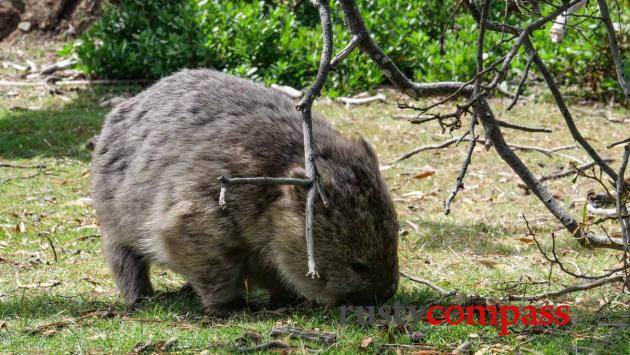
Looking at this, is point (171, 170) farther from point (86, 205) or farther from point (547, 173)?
point (547, 173)

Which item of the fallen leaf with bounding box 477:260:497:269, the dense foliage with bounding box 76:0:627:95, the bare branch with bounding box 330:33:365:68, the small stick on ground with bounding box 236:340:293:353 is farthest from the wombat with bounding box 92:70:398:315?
the dense foliage with bounding box 76:0:627:95

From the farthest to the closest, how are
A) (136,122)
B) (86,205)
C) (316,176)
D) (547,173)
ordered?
(547,173) → (86,205) → (136,122) → (316,176)

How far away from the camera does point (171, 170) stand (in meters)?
4.19

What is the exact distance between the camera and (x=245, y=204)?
401cm

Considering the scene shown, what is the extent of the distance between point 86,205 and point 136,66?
3777mm

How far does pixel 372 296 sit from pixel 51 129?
574 centimetres

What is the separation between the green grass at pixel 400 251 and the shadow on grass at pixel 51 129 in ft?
0.06

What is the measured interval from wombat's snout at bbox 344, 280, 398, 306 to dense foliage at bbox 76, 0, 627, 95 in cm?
613

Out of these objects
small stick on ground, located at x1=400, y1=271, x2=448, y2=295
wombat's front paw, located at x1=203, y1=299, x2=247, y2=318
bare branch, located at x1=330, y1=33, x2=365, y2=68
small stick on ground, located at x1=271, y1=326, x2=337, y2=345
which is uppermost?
bare branch, located at x1=330, y1=33, x2=365, y2=68

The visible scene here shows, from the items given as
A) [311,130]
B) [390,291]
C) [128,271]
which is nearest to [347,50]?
[311,130]

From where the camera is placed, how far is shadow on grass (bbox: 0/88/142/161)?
819 cm

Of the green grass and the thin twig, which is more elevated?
the thin twig

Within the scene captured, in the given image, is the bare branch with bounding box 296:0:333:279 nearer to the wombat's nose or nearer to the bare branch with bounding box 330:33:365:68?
the bare branch with bounding box 330:33:365:68

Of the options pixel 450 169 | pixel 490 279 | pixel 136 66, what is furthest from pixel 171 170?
pixel 136 66
